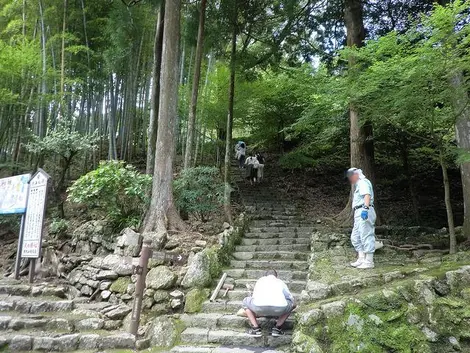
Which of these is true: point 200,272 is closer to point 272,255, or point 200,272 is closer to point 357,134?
point 272,255

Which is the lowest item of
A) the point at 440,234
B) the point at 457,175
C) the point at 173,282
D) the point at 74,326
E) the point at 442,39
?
the point at 74,326

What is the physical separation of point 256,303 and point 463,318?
203 centimetres

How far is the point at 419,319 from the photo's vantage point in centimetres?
339

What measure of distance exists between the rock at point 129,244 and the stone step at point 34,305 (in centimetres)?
103

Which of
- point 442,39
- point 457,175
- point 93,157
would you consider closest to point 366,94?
point 442,39

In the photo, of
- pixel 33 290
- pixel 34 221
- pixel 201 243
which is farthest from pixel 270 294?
pixel 34 221

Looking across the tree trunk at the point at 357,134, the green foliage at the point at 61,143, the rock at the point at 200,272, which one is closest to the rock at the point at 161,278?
the rock at the point at 200,272

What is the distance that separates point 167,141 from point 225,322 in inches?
136

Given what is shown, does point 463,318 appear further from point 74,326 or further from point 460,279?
point 74,326

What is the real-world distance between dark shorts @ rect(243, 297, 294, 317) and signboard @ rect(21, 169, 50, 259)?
3816 mm

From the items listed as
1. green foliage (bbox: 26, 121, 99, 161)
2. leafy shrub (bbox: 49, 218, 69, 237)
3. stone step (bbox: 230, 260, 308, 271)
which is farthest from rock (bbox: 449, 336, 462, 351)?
green foliage (bbox: 26, 121, 99, 161)

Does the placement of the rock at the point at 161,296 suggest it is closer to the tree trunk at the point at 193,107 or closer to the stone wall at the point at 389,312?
the stone wall at the point at 389,312

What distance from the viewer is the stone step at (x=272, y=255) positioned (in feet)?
19.3

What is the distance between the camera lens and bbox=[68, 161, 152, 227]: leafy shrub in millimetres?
6188
